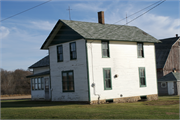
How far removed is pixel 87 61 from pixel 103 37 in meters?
2.85

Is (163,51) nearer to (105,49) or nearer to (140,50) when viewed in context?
(140,50)

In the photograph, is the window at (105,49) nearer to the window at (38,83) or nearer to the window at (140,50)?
the window at (140,50)

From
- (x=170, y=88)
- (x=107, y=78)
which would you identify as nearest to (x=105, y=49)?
(x=107, y=78)

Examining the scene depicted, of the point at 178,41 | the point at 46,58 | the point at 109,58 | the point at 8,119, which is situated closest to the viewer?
the point at 8,119

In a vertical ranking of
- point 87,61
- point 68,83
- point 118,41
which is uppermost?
point 118,41

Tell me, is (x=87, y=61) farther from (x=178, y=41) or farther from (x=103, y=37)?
(x=178, y=41)

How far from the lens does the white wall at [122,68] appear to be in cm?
2250

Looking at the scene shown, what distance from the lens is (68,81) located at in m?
24.1

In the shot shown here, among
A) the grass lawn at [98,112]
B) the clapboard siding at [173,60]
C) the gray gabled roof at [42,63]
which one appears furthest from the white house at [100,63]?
the clapboard siding at [173,60]

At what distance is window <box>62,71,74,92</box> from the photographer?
77.9 ft

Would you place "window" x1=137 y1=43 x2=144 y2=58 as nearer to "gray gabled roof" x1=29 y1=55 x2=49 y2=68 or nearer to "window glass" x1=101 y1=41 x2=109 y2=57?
"window glass" x1=101 y1=41 x2=109 y2=57

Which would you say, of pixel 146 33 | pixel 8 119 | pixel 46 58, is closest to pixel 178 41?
pixel 146 33

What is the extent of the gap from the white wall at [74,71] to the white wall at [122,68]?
0.67 metres

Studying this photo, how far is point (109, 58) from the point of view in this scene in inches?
925
